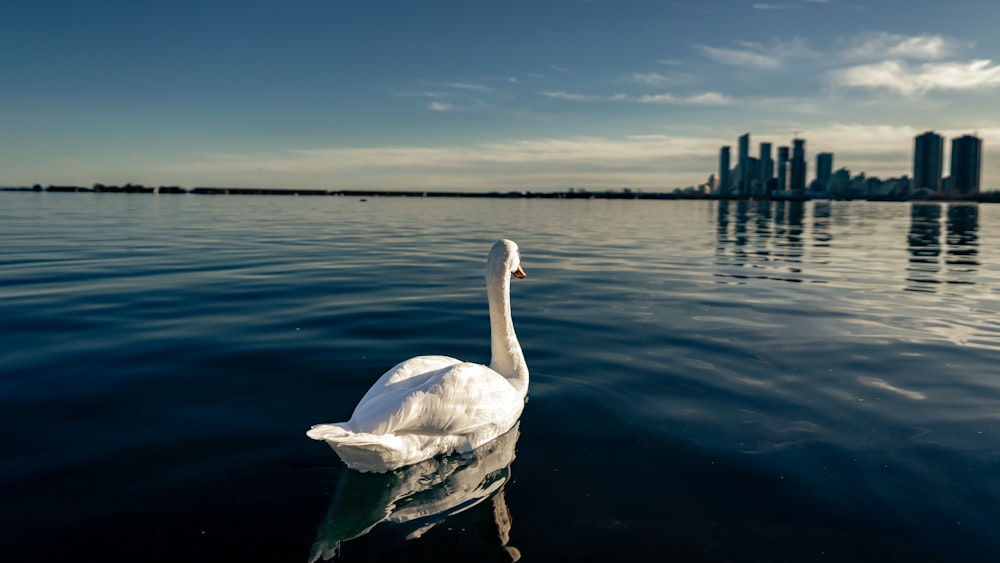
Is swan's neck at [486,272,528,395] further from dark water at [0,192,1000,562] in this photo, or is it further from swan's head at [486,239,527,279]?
dark water at [0,192,1000,562]

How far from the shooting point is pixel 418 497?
203 inches

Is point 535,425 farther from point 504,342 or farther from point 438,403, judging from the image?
point 438,403

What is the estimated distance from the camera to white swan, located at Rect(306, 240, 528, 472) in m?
4.93

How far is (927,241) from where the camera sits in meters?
32.1

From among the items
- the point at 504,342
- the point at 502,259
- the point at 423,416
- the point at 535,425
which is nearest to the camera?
the point at 423,416

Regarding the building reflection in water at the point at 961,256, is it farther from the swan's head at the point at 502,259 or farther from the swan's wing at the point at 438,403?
the swan's wing at the point at 438,403

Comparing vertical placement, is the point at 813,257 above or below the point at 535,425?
above

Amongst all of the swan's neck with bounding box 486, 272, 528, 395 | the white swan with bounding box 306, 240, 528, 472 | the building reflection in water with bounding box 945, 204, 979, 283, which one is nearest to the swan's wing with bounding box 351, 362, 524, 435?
the white swan with bounding box 306, 240, 528, 472

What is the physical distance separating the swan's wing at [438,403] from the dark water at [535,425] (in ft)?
1.45

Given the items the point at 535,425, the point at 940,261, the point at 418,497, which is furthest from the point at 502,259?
the point at 940,261

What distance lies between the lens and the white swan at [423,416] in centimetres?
493

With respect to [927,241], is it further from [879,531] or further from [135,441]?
[135,441]

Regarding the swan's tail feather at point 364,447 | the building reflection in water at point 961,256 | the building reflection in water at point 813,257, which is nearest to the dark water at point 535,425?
the swan's tail feather at point 364,447

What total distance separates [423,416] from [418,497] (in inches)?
25.1
